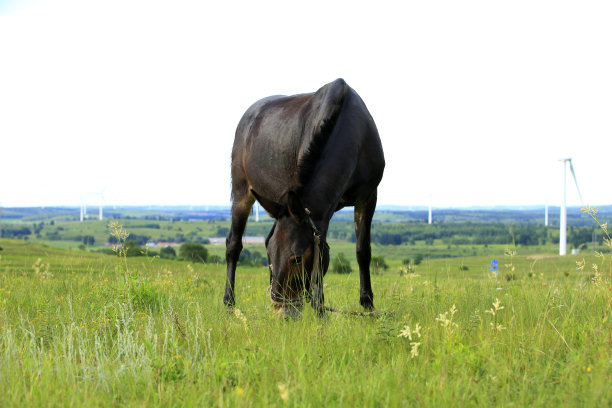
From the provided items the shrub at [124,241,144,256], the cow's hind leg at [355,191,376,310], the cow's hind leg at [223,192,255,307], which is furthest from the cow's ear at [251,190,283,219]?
the cow's hind leg at [223,192,255,307]

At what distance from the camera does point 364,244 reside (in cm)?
819

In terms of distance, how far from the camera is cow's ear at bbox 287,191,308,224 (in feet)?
18.0

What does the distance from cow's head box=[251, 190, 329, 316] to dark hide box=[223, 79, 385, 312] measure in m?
0.01

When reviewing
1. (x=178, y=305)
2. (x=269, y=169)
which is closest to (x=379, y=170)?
(x=269, y=169)

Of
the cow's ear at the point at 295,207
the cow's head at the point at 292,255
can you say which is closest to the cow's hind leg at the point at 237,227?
the cow's head at the point at 292,255

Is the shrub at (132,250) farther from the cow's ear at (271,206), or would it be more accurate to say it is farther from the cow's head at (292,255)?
the cow's head at (292,255)

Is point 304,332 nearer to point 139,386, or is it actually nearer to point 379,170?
point 139,386

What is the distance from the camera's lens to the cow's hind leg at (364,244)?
25.6 feet

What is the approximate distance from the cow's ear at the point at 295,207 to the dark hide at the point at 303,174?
12mm

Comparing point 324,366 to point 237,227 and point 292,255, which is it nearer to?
point 292,255

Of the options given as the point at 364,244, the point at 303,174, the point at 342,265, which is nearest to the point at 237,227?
the point at 364,244

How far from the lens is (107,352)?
15.6 feet

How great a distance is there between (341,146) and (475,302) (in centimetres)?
331

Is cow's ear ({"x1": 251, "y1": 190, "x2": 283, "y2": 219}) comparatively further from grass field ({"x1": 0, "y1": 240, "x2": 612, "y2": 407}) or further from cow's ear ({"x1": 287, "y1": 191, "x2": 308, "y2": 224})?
grass field ({"x1": 0, "y1": 240, "x2": 612, "y2": 407})
